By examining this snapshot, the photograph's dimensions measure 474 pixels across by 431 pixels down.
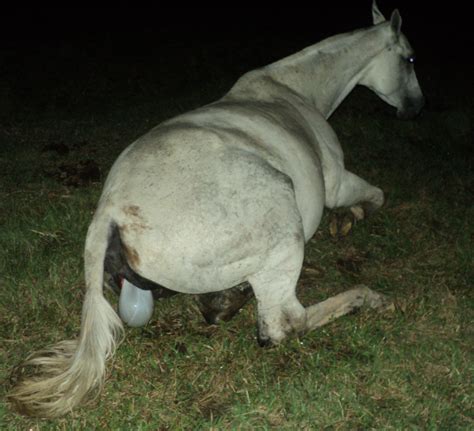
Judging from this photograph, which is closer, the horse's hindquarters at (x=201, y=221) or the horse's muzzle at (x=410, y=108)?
the horse's hindquarters at (x=201, y=221)

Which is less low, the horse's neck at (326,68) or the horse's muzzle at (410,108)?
the horse's neck at (326,68)

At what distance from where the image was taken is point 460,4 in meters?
14.5

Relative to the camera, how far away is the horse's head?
458 cm

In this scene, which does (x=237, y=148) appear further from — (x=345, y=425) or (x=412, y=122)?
(x=412, y=122)

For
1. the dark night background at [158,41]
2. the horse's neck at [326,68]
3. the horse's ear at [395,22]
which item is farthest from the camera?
the dark night background at [158,41]

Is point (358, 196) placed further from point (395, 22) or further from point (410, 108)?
point (395, 22)

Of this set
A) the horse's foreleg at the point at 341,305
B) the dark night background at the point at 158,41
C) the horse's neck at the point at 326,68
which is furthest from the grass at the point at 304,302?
the dark night background at the point at 158,41

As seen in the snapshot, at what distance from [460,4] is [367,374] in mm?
13963

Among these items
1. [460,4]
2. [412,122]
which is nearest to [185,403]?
[412,122]

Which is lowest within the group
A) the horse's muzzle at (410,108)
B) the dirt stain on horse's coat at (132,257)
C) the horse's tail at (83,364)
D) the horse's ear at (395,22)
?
the horse's tail at (83,364)

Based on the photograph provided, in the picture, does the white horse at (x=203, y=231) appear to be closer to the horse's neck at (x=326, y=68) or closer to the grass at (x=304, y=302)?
the grass at (x=304, y=302)

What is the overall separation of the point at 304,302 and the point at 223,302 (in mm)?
617

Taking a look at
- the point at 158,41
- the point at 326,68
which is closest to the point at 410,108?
the point at 326,68

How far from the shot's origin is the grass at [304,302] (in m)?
2.75
